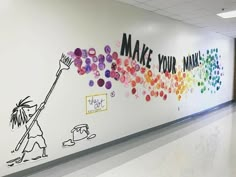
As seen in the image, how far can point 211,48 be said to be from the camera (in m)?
7.86

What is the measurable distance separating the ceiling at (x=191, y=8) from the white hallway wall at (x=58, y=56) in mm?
254

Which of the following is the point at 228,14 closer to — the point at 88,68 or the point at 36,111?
the point at 88,68

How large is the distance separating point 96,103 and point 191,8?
9.72 feet

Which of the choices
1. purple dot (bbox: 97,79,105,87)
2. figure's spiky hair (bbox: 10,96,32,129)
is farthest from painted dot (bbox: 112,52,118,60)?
figure's spiky hair (bbox: 10,96,32,129)

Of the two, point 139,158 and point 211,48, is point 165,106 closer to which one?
point 139,158

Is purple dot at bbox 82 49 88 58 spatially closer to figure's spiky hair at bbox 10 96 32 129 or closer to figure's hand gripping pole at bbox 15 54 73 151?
figure's hand gripping pole at bbox 15 54 73 151

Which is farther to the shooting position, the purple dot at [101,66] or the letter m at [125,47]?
the letter m at [125,47]

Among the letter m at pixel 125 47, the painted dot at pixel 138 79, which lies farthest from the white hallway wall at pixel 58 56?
the painted dot at pixel 138 79

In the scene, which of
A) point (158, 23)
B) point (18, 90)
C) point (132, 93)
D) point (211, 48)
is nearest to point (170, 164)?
point (132, 93)

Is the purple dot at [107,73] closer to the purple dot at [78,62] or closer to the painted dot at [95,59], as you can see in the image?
the painted dot at [95,59]

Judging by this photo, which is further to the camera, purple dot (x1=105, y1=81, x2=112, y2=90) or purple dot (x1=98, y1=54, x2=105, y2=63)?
purple dot (x1=105, y1=81, x2=112, y2=90)

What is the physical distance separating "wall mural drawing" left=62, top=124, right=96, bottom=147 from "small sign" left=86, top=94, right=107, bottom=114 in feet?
0.96

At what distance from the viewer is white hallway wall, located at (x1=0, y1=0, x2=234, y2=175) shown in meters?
3.00

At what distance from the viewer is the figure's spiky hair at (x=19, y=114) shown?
10.0ft
